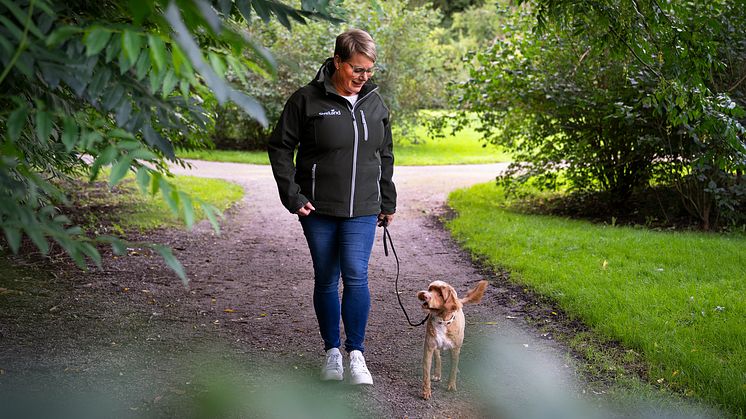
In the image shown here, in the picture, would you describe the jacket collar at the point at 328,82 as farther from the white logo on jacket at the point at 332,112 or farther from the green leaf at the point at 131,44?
the green leaf at the point at 131,44

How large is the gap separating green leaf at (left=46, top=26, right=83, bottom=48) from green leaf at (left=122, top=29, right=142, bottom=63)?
16 centimetres

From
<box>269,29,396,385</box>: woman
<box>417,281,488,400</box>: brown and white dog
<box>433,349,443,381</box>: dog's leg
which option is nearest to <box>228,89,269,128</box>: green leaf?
<box>269,29,396,385</box>: woman

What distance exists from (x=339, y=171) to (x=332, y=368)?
122cm

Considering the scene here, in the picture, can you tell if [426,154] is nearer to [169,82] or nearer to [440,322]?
[440,322]

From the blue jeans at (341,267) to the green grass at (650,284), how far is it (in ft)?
6.30

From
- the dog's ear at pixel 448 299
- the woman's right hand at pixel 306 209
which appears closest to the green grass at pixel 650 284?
the dog's ear at pixel 448 299

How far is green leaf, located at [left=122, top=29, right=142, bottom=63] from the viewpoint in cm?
218

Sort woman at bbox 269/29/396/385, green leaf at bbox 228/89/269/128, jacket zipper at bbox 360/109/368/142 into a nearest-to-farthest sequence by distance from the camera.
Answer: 1. green leaf at bbox 228/89/269/128
2. woman at bbox 269/29/396/385
3. jacket zipper at bbox 360/109/368/142

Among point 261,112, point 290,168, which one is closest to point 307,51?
point 290,168

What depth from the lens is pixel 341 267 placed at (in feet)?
15.1

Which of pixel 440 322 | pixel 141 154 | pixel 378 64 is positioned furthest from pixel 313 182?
pixel 378 64

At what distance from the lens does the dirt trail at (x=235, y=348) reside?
170 inches

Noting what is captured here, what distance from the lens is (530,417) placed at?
4301 millimetres

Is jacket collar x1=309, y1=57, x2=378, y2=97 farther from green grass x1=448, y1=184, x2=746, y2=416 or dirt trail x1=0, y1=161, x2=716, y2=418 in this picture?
green grass x1=448, y1=184, x2=746, y2=416
